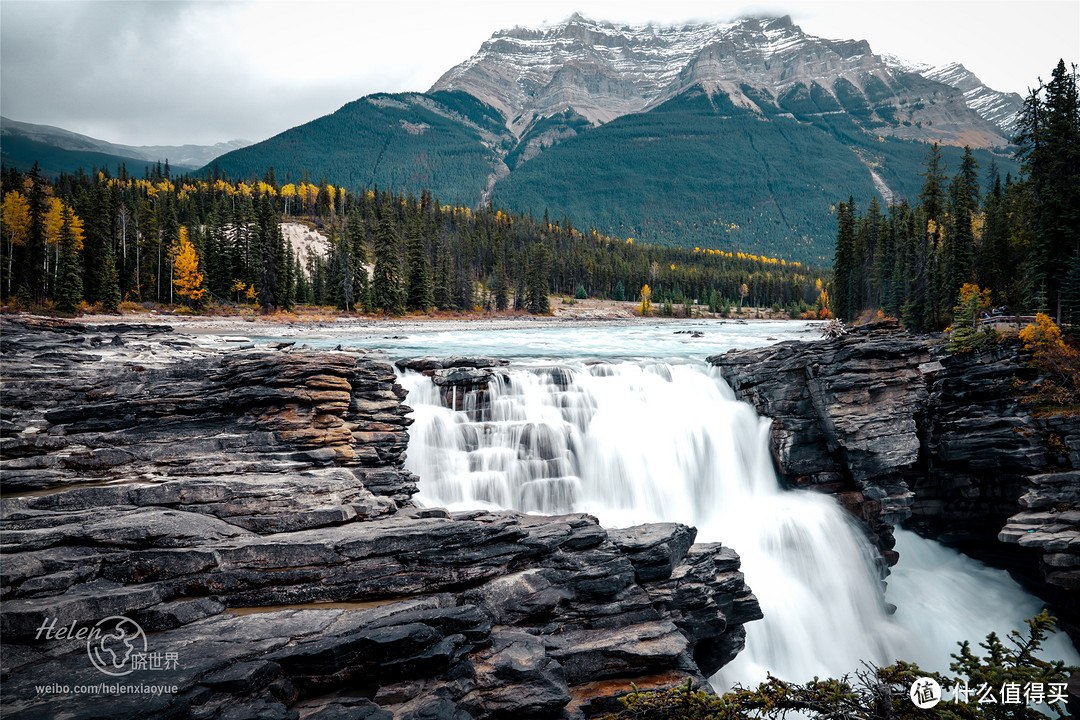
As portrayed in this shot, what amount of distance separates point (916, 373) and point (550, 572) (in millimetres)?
19154

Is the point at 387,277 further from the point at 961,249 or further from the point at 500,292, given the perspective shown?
the point at 961,249

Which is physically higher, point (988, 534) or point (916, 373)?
point (916, 373)

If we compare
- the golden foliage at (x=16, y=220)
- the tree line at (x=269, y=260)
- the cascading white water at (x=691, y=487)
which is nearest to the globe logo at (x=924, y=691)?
the cascading white water at (x=691, y=487)

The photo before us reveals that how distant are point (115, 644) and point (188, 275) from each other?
78.3m

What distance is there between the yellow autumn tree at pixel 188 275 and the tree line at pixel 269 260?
0.55 ft

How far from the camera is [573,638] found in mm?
8938

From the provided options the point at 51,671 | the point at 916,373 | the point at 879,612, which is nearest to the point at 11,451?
the point at 51,671

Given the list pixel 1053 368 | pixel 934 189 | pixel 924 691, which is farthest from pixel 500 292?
pixel 924 691

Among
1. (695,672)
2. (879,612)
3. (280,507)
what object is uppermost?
(280,507)

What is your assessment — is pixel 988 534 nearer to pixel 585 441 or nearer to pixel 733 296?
pixel 585 441

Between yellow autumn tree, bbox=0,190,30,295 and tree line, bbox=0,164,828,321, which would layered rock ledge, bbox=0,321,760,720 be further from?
yellow autumn tree, bbox=0,190,30,295

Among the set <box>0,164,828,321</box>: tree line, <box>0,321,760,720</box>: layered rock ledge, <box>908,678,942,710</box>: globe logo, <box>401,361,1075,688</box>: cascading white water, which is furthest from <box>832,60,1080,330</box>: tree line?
<box>0,164,828,321</box>: tree line

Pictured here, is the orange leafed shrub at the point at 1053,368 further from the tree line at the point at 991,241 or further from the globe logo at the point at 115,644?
the globe logo at the point at 115,644

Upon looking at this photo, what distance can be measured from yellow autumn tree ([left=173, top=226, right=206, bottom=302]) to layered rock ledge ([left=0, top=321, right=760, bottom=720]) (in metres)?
64.3
